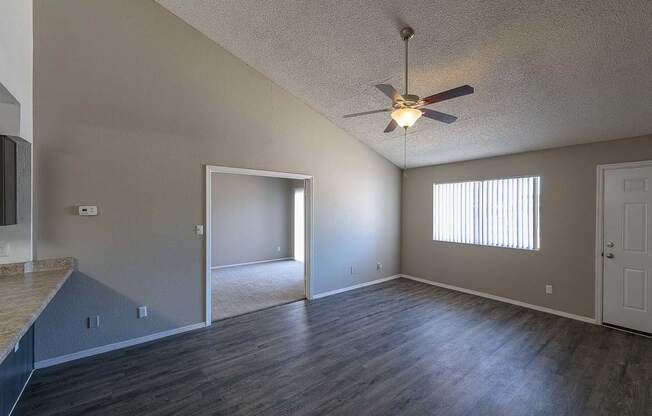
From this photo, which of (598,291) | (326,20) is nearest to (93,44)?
(326,20)

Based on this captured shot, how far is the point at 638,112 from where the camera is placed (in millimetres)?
3113

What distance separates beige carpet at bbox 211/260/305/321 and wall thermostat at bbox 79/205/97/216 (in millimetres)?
1999

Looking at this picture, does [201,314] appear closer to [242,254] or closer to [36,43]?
[36,43]

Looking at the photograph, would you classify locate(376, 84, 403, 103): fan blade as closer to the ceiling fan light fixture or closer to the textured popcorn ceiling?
the ceiling fan light fixture

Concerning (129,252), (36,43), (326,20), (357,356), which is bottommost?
(357,356)

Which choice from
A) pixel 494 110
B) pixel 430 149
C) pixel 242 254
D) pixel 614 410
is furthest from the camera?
pixel 242 254

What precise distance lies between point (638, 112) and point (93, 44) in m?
5.99

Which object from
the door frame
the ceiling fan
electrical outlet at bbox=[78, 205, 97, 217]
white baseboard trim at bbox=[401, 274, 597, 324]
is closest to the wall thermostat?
electrical outlet at bbox=[78, 205, 97, 217]

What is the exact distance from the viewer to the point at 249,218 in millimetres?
7789

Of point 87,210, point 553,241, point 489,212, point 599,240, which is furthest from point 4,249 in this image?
point 599,240

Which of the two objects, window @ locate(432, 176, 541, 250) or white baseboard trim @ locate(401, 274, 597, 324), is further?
window @ locate(432, 176, 541, 250)

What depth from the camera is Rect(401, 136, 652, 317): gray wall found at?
3.86 m

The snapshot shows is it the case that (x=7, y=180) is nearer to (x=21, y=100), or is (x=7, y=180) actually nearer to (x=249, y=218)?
(x=21, y=100)

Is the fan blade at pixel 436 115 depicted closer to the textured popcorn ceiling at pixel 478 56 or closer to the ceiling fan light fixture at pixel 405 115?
the ceiling fan light fixture at pixel 405 115
